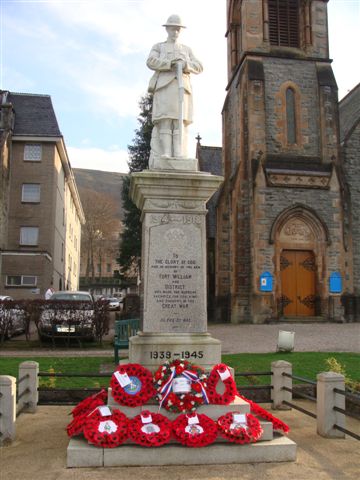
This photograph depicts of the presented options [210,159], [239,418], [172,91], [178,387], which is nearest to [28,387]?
[178,387]

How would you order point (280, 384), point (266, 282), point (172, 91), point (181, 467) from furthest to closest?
point (266, 282) → point (280, 384) → point (172, 91) → point (181, 467)

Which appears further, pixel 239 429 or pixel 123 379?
pixel 123 379

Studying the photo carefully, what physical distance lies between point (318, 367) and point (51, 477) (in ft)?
23.7

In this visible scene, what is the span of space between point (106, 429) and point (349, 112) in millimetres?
31849

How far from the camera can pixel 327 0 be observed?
27828 millimetres

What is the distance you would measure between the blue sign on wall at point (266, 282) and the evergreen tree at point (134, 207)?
12.0 m

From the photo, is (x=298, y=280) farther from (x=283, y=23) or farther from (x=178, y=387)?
(x=178, y=387)

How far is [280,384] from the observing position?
825 centimetres

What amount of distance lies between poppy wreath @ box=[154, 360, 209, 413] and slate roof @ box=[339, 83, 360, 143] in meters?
24.4

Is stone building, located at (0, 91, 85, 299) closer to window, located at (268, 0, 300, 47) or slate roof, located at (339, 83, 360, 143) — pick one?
window, located at (268, 0, 300, 47)

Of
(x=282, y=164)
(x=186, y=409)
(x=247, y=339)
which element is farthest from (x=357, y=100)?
(x=186, y=409)

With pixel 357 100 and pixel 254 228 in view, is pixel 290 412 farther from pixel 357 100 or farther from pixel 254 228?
pixel 357 100

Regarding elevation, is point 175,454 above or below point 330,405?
below

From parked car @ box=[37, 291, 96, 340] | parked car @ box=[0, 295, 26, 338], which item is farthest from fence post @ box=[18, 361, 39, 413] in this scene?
parked car @ box=[0, 295, 26, 338]
